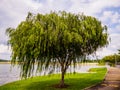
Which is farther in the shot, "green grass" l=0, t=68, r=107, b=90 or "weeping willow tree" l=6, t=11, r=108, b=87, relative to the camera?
"green grass" l=0, t=68, r=107, b=90

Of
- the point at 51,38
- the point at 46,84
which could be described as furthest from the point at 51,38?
the point at 46,84

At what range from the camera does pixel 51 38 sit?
72.2 feet

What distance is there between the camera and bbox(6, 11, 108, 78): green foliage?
72.5 ft

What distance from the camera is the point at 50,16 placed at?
2302 centimetres

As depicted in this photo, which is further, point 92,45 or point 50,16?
point 92,45

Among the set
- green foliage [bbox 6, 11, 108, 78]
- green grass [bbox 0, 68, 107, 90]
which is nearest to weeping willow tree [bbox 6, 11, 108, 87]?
green foliage [bbox 6, 11, 108, 78]

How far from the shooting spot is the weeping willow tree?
22109mm

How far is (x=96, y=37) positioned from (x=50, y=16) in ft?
15.9

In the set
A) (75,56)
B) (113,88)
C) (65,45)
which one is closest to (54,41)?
(65,45)

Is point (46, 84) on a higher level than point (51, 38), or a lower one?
lower

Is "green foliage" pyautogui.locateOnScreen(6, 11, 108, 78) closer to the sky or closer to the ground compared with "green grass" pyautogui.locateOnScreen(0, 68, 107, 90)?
closer to the sky

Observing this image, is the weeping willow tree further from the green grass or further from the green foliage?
the green grass

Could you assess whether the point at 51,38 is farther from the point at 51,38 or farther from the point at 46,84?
the point at 46,84

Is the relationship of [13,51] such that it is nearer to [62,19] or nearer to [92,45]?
[62,19]
